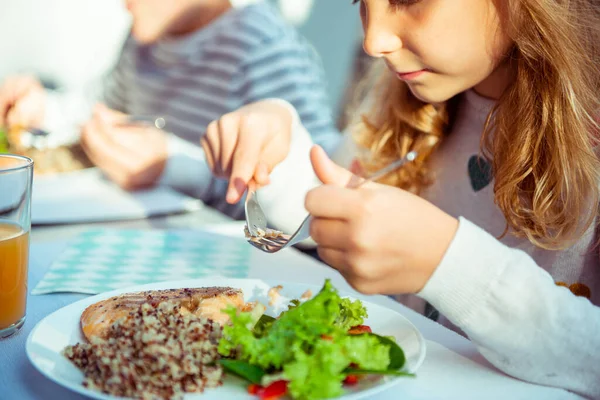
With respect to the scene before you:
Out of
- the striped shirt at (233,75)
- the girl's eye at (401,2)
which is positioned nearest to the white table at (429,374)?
the girl's eye at (401,2)

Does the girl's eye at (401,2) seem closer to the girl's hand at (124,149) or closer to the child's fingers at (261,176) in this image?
the child's fingers at (261,176)

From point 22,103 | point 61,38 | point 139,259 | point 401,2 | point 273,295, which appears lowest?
point 61,38

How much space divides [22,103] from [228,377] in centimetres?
167

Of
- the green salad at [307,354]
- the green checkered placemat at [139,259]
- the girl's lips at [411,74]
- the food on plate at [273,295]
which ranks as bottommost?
the green checkered placemat at [139,259]

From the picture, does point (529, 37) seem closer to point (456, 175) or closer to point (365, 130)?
point (456, 175)

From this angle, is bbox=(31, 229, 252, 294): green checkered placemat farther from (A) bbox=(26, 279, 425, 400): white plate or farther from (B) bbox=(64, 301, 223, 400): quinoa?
(B) bbox=(64, 301, 223, 400): quinoa

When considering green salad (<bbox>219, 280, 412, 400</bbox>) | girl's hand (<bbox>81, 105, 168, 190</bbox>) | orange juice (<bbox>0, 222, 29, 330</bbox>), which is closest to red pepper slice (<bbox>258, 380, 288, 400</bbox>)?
green salad (<bbox>219, 280, 412, 400</bbox>)

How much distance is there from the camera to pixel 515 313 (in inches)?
29.3

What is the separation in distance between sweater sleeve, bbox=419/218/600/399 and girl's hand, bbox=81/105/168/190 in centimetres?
111

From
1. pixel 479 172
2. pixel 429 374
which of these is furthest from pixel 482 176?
pixel 429 374

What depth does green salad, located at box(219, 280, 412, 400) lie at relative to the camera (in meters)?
0.63

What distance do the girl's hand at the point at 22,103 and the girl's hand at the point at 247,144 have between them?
3.11 feet

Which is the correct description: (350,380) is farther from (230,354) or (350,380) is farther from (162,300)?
(162,300)

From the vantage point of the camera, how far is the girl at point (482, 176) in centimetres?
73
